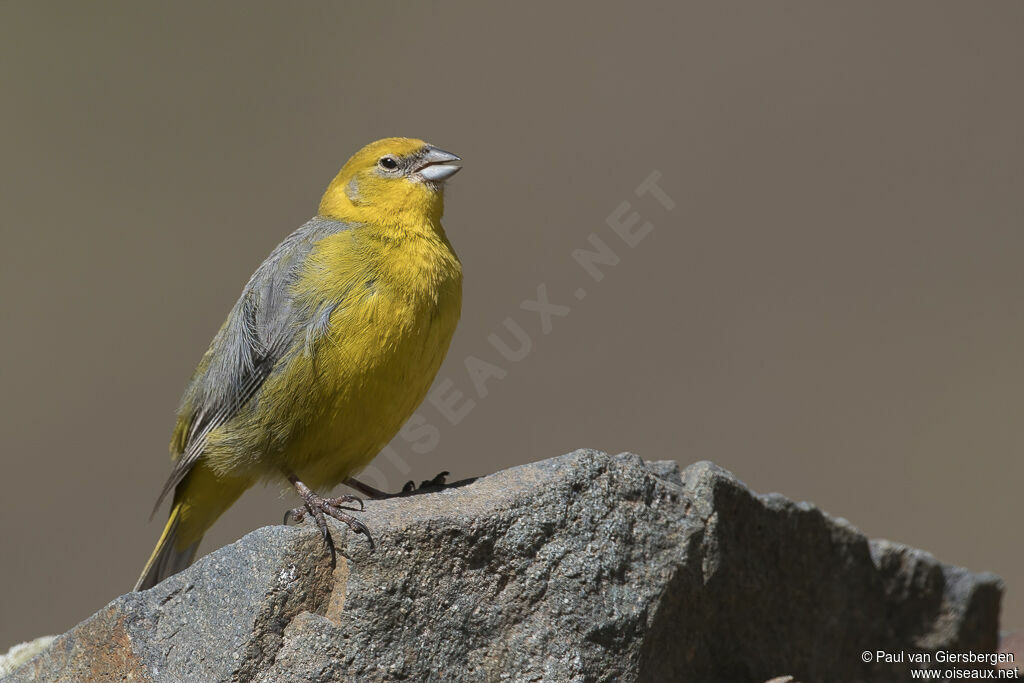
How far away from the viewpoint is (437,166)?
5715mm

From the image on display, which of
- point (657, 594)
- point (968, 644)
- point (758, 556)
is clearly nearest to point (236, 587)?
point (657, 594)

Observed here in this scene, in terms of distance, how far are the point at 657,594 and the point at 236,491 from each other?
93.2 inches

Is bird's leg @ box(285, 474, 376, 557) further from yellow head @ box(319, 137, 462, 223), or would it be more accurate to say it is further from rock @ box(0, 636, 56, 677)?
yellow head @ box(319, 137, 462, 223)

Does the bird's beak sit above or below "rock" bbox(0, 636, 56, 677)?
above

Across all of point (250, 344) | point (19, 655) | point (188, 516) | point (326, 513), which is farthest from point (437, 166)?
point (19, 655)

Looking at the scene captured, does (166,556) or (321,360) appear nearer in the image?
(321,360)

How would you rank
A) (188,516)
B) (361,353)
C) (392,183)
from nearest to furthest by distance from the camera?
(361,353) < (188,516) < (392,183)

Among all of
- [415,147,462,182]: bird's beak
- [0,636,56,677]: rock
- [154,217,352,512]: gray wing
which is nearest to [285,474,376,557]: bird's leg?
[154,217,352,512]: gray wing

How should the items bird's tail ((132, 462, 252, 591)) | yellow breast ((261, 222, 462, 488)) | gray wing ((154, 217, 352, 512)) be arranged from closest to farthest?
yellow breast ((261, 222, 462, 488)), gray wing ((154, 217, 352, 512)), bird's tail ((132, 462, 252, 591))

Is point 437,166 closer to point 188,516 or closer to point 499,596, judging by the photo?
point 188,516

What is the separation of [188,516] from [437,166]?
7.04 ft

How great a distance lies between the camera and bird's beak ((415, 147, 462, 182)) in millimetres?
5676

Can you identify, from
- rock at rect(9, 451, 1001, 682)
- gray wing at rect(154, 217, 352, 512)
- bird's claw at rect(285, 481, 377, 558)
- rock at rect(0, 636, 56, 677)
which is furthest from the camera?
gray wing at rect(154, 217, 352, 512)

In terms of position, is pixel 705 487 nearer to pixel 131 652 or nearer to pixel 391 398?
pixel 391 398
